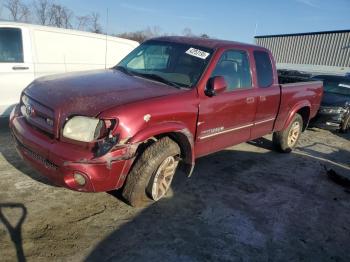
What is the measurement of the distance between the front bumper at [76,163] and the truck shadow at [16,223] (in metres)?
0.52

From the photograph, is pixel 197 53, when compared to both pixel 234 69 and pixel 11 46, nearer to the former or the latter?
pixel 234 69

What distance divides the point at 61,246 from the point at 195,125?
197 cm

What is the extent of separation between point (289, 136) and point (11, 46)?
214 inches

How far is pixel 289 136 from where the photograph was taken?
6711 mm

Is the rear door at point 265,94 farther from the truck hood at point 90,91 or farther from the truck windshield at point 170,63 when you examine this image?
the truck hood at point 90,91

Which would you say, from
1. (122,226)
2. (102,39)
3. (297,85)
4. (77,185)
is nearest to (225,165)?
(297,85)

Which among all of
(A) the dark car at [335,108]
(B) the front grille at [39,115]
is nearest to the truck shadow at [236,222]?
(B) the front grille at [39,115]

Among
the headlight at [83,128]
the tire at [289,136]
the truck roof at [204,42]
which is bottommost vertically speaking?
the tire at [289,136]

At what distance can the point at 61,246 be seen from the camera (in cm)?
308

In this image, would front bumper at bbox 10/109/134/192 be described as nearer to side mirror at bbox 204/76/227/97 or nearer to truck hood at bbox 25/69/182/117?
truck hood at bbox 25/69/182/117

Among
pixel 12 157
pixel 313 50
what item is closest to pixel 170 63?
pixel 12 157

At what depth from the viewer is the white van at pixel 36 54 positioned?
6.04 m

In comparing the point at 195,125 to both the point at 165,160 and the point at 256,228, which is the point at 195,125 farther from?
the point at 256,228

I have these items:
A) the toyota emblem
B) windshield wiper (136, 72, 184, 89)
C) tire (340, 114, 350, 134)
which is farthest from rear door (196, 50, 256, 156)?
tire (340, 114, 350, 134)
